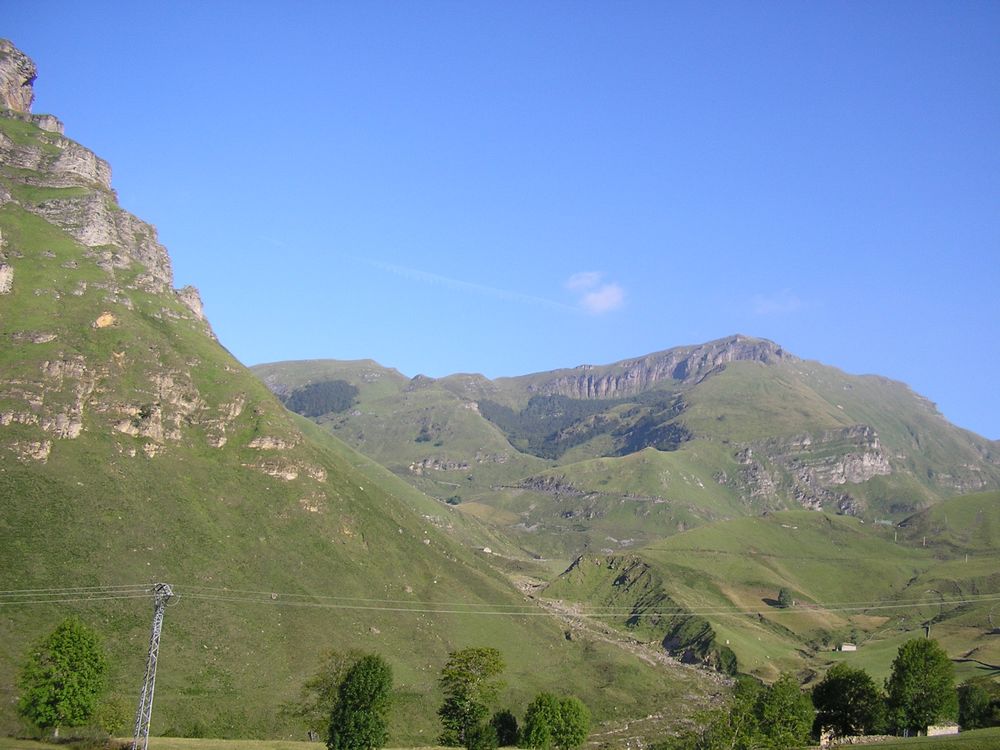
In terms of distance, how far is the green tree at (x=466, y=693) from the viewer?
11700 centimetres

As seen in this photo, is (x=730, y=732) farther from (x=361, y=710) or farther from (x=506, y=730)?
(x=506, y=730)

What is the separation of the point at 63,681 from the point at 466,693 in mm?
48827

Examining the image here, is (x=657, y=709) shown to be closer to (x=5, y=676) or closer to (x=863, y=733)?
(x=863, y=733)

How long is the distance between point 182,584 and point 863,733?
119m

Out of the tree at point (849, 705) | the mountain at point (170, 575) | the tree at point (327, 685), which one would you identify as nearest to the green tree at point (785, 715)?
the tree at point (849, 705)

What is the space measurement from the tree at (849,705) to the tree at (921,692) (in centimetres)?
222

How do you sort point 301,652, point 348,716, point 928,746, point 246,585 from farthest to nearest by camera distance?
point 246,585
point 301,652
point 348,716
point 928,746

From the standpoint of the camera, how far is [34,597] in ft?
477

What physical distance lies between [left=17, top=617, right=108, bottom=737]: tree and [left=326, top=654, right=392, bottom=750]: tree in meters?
28.5

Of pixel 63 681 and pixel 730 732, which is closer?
pixel 730 732

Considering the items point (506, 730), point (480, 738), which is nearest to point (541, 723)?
point (480, 738)

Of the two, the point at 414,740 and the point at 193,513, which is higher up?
the point at 193,513

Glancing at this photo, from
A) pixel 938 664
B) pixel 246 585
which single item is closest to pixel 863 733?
pixel 938 664

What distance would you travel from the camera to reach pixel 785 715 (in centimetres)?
11156
